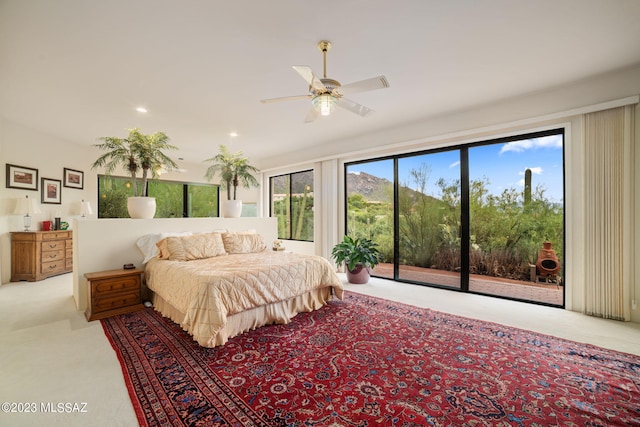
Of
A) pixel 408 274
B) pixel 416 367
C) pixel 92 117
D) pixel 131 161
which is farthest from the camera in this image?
pixel 408 274

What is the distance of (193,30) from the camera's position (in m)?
2.27

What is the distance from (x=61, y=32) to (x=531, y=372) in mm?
4700

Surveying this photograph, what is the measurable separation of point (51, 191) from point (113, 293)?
12.2ft

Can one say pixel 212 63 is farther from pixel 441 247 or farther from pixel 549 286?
pixel 549 286

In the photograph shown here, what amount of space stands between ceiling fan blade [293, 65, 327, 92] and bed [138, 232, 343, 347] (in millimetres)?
1911

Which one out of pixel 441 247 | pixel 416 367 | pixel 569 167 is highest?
pixel 569 167

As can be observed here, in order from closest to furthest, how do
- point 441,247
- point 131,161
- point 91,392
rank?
point 91,392 < point 131,161 < point 441,247

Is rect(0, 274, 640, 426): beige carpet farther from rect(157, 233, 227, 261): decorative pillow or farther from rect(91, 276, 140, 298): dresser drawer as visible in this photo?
rect(157, 233, 227, 261): decorative pillow

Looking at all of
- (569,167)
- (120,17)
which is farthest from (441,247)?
(120,17)

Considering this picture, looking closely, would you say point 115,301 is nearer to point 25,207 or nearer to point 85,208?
point 25,207

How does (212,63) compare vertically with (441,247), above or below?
above

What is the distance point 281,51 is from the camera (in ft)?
8.41

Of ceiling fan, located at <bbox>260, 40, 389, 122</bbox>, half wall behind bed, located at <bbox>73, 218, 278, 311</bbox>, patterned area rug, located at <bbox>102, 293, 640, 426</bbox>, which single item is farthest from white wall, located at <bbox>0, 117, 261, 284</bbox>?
ceiling fan, located at <bbox>260, 40, 389, 122</bbox>

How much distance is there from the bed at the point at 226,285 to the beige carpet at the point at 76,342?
0.66m
